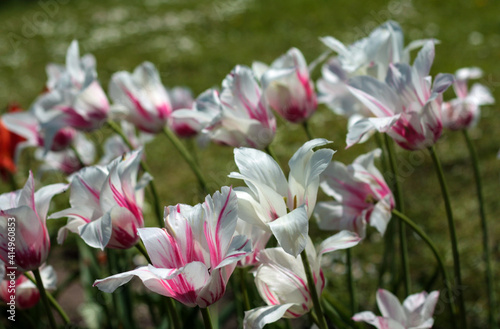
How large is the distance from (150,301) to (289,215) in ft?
4.16

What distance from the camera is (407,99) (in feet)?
3.54

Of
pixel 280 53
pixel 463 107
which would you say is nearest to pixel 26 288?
pixel 463 107

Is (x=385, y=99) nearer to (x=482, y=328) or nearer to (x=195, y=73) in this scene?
(x=482, y=328)

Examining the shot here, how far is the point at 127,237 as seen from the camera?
1.03 m

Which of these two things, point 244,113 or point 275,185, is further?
point 244,113

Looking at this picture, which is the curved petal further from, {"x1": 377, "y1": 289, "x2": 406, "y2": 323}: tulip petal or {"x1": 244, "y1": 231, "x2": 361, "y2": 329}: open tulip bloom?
{"x1": 377, "y1": 289, "x2": 406, "y2": 323}: tulip petal

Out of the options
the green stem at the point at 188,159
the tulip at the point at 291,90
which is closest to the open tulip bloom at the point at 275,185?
the tulip at the point at 291,90

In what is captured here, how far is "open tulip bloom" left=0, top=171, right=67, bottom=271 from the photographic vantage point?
0.95 m

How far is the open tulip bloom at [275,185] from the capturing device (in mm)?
844

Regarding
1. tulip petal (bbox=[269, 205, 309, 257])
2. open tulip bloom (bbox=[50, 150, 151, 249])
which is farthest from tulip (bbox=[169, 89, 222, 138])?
tulip petal (bbox=[269, 205, 309, 257])

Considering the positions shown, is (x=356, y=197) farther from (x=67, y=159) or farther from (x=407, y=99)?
(x=67, y=159)

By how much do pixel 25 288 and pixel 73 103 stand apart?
54 cm

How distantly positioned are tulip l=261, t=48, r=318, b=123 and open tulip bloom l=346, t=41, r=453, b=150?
0.32 meters

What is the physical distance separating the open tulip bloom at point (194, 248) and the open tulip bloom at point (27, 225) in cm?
24
